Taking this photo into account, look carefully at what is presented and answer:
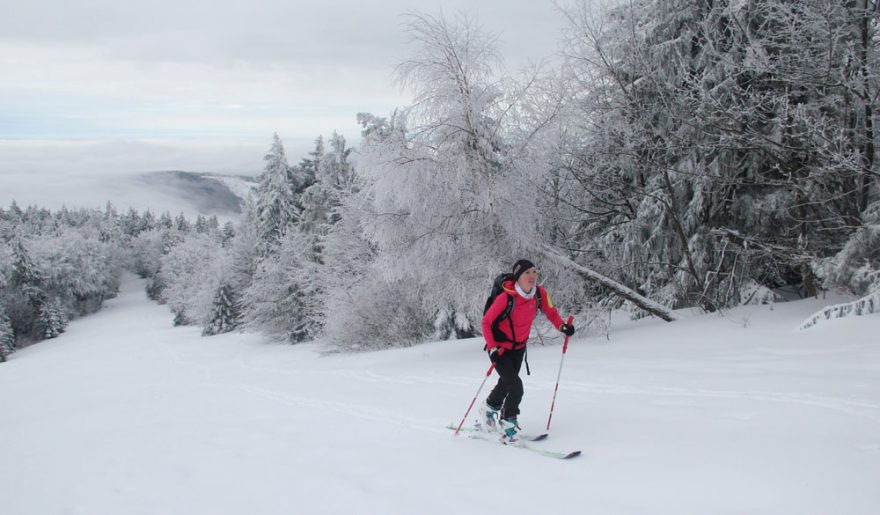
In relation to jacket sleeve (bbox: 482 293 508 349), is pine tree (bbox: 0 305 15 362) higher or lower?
lower

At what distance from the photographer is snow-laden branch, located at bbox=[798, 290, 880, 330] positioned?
9.20 m

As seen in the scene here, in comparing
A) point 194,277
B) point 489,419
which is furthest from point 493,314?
point 194,277

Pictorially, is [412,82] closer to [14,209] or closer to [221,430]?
[221,430]

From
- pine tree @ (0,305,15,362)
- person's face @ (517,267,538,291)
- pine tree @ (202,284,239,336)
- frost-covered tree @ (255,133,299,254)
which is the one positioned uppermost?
frost-covered tree @ (255,133,299,254)

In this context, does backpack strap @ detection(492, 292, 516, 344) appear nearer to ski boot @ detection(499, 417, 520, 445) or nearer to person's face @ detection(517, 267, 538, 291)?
person's face @ detection(517, 267, 538, 291)

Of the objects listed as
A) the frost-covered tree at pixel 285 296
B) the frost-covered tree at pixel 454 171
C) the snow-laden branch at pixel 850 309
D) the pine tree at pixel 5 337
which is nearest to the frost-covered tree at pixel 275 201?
the frost-covered tree at pixel 285 296

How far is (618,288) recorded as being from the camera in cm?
1412

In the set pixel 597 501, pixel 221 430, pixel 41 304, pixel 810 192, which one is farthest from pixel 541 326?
pixel 41 304

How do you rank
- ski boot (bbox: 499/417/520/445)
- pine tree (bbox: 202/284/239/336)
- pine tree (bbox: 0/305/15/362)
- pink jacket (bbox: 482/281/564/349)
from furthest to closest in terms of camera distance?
pine tree (bbox: 0/305/15/362)
pine tree (bbox: 202/284/239/336)
pink jacket (bbox: 482/281/564/349)
ski boot (bbox: 499/417/520/445)

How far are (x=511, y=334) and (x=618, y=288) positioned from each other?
909 cm

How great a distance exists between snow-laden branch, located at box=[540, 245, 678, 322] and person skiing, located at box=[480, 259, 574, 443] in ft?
28.0

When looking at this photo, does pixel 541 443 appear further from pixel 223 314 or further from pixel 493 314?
pixel 223 314

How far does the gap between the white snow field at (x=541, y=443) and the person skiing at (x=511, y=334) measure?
0.33 meters

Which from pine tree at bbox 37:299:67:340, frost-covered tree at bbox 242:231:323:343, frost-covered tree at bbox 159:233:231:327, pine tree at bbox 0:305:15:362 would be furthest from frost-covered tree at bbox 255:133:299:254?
pine tree at bbox 37:299:67:340
